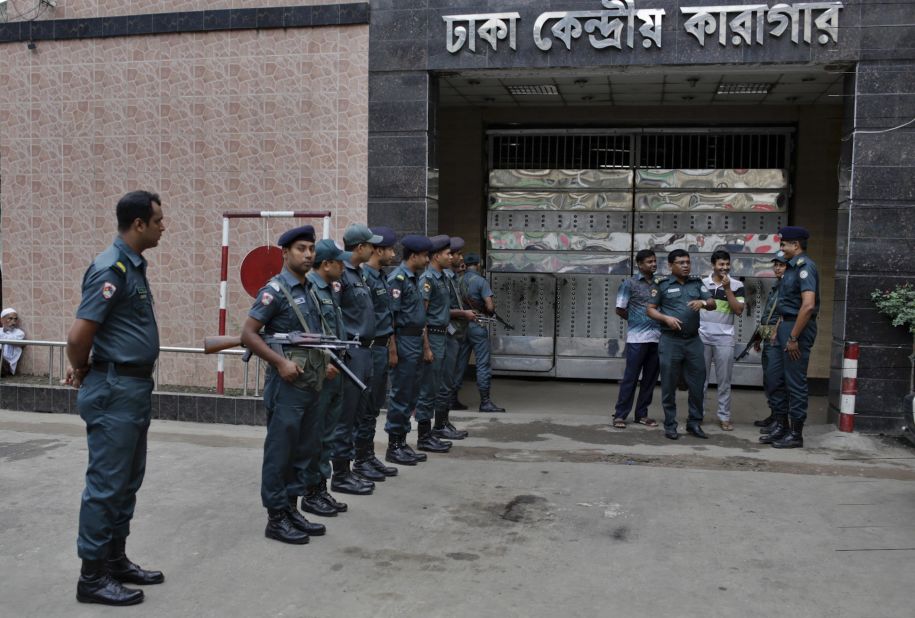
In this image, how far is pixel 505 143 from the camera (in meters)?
12.1

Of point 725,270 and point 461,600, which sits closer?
point 461,600

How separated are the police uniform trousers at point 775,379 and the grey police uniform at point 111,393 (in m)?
5.82

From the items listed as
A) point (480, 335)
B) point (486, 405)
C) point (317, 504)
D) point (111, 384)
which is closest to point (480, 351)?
point (480, 335)

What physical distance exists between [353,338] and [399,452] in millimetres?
1447

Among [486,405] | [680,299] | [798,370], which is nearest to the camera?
[798,370]

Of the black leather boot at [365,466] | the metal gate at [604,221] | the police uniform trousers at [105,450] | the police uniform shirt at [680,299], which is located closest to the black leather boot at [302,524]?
the police uniform trousers at [105,450]

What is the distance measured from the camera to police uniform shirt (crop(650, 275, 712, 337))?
799 centimetres

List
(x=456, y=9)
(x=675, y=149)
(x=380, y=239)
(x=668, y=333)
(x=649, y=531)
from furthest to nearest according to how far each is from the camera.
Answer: (x=675, y=149) → (x=456, y=9) → (x=668, y=333) → (x=380, y=239) → (x=649, y=531)

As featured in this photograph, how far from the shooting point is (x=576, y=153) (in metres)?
12.0

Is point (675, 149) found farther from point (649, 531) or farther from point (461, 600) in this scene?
point (461, 600)

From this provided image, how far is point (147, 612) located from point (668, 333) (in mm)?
5569

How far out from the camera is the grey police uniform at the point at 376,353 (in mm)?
6367

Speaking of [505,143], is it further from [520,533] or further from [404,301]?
[520,533]

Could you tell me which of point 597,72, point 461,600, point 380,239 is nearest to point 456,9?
point 597,72
